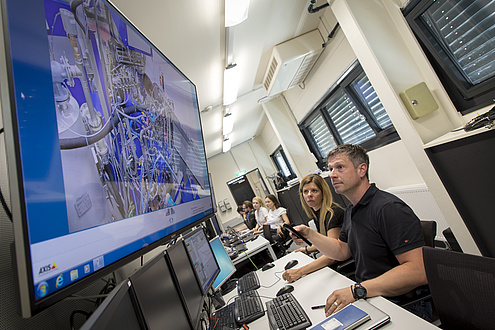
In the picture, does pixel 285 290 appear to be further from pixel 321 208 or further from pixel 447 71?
pixel 447 71

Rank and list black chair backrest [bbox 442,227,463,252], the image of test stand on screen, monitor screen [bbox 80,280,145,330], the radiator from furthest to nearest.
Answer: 1. the radiator
2. black chair backrest [bbox 442,227,463,252]
3. the image of test stand on screen
4. monitor screen [bbox 80,280,145,330]

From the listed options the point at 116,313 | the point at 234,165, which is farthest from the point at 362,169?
the point at 234,165

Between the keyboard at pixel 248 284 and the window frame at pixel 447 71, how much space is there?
98.6 inches

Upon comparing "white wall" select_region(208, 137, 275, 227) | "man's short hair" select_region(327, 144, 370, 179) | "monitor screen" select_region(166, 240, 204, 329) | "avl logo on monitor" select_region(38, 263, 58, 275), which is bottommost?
"monitor screen" select_region(166, 240, 204, 329)

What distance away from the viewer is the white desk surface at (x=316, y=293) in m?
0.96

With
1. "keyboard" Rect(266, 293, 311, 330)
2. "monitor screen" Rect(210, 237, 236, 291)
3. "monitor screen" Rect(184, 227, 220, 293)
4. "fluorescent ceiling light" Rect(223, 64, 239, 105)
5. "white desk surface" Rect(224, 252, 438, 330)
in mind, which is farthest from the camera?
"fluorescent ceiling light" Rect(223, 64, 239, 105)

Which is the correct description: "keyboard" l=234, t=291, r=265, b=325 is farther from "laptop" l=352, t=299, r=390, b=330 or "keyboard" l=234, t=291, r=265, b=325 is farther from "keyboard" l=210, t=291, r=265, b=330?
"laptop" l=352, t=299, r=390, b=330

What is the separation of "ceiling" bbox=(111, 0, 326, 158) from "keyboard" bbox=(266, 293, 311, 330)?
2761 millimetres

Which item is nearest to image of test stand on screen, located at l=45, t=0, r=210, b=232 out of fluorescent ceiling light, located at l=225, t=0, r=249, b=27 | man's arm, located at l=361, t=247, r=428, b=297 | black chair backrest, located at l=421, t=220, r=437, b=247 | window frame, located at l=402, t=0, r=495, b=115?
man's arm, located at l=361, t=247, r=428, b=297

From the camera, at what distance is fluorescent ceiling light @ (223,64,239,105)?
3989 millimetres

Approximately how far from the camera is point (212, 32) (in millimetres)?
3062

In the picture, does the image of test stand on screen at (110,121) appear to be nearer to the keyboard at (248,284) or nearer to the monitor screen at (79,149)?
the monitor screen at (79,149)

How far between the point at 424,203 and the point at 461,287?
7.37 ft

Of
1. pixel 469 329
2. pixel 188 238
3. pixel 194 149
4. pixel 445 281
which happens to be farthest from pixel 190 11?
pixel 469 329
